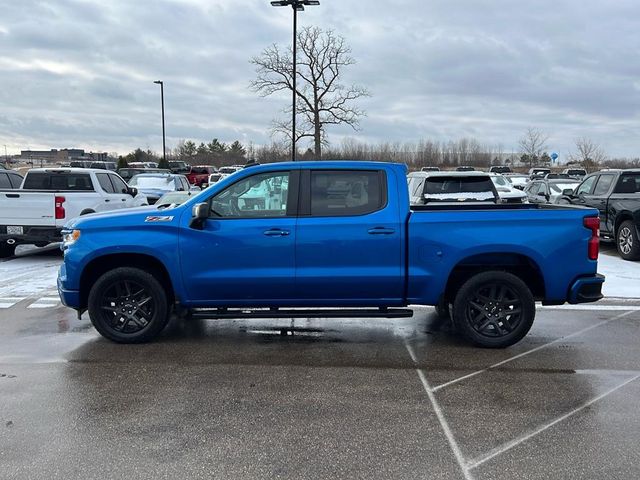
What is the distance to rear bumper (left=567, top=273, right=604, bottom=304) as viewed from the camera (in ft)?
19.3

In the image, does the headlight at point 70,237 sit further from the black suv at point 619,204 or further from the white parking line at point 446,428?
the black suv at point 619,204

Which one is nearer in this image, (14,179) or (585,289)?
(585,289)

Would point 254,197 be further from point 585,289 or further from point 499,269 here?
point 585,289

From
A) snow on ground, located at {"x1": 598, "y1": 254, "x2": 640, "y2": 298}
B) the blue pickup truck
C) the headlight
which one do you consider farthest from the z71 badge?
snow on ground, located at {"x1": 598, "y1": 254, "x2": 640, "y2": 298}

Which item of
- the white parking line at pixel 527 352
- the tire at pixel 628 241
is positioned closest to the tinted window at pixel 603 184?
the tire at pixel 628 241

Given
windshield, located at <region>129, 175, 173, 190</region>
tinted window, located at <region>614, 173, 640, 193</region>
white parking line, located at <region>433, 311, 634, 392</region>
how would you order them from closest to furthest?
white parking line, located at <region>433, 311, 634, 392</region> → tinted window, located at <region>614, 173, 640, 193</region> → windshield, located at <region>129, 175, 173, 190</region>

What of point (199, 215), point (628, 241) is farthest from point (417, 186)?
point (199, 215)

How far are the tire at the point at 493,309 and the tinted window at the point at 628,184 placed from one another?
25.4ft

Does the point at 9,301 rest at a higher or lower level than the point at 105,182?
lower

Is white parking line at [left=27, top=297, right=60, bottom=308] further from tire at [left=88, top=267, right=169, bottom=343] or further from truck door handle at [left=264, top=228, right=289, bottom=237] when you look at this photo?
truck door handle at [left=264, top=228, right=289, bottom=237]

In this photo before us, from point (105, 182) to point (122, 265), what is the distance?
7.34 m

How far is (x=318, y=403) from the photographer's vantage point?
4594 millimetres

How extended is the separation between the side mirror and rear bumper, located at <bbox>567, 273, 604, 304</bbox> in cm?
381

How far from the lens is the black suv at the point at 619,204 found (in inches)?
454
